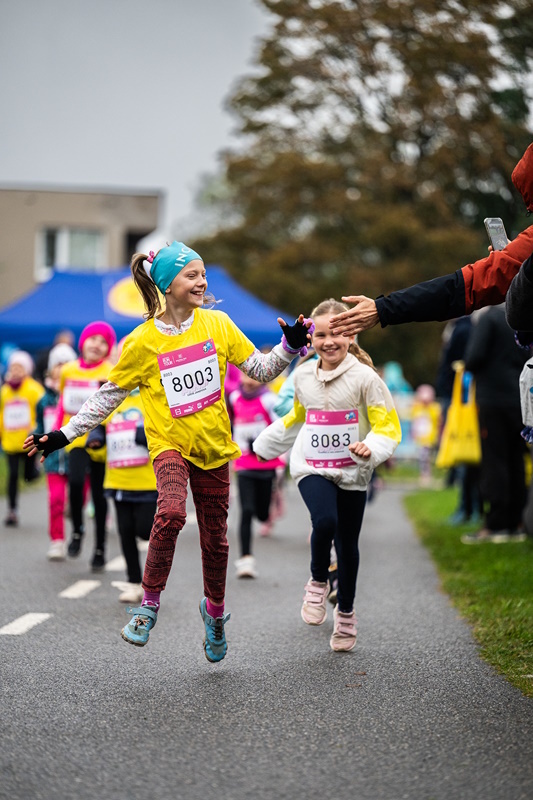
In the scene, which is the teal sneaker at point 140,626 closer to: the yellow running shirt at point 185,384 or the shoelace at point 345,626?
the yellow running shirt at point 185,384

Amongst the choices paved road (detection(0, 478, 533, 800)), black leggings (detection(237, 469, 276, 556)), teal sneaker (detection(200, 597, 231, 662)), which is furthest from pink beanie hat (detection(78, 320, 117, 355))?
teal sneaker (detection(200, 597, 231, 662))

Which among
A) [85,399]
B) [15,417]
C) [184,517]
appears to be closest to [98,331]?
[85,399]

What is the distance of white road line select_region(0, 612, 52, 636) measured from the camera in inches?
255

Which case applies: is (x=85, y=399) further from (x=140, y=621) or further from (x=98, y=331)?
(x=140, y=621)

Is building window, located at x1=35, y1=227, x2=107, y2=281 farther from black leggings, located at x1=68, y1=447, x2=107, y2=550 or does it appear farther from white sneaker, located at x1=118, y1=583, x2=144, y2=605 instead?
white sneaker, located at x1=118, y1=583, x2=144, y2=605

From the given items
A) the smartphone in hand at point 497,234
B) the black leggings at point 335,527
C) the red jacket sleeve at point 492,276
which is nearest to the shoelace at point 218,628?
the black leggings at point 335,527

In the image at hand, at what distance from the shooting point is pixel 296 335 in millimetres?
5504

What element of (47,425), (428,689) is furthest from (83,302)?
(428,689)

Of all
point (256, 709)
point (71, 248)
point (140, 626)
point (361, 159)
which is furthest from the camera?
point (71, 248)

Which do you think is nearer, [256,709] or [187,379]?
[256,709]

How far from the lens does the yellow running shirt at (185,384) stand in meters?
5.52

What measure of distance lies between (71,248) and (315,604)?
136 feet

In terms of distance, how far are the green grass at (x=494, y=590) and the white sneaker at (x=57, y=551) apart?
3194 millimetres

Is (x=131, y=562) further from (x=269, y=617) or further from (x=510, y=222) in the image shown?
(x=510, y=222)
